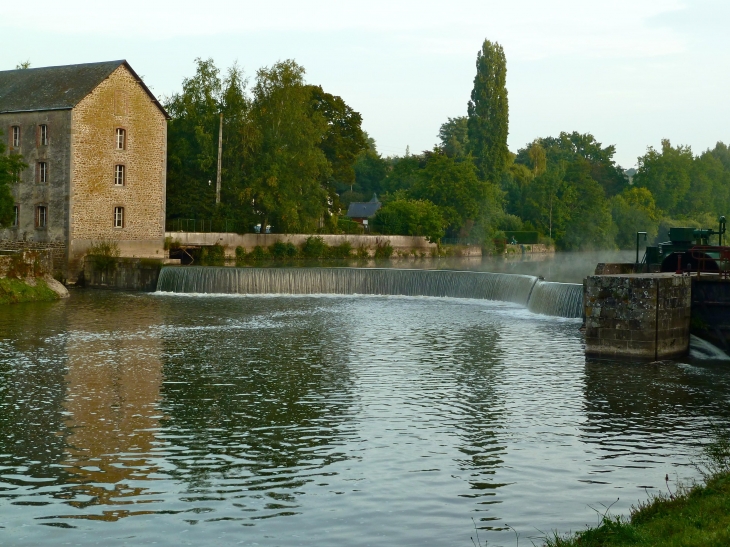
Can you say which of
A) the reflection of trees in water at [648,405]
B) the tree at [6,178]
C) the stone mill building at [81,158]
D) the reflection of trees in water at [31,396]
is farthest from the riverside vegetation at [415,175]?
the reflection of trees in water at [648,405]

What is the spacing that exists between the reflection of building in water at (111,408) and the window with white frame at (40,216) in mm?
20511

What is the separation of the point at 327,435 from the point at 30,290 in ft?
85.2

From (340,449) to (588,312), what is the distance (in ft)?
36.1

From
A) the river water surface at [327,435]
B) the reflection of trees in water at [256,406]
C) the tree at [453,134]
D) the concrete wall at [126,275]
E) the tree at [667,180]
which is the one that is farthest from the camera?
the tree at [453,134]

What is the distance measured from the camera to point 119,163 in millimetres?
48469

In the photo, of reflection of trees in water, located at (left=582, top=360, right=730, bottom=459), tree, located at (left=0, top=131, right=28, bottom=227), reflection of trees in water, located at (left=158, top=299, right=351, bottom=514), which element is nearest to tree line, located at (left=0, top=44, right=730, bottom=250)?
tree, located at (left=0, top=131, right=28, bottom=227)

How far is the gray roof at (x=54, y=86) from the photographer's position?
153ft

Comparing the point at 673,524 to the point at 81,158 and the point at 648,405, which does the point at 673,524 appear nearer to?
the point at 648,405

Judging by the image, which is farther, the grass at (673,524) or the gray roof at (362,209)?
the gray roof at (362,209)

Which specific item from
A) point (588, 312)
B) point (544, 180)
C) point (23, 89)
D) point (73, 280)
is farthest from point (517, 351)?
point (544, 180)

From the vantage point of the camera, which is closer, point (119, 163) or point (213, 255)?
point (119, 163)

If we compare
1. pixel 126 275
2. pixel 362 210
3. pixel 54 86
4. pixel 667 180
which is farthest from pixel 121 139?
pixel 667 180

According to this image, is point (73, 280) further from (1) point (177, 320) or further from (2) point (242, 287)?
(1) point (177, 320)

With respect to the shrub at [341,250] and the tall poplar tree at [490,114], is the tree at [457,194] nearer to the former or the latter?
the tall poplar tree at [490,114]
